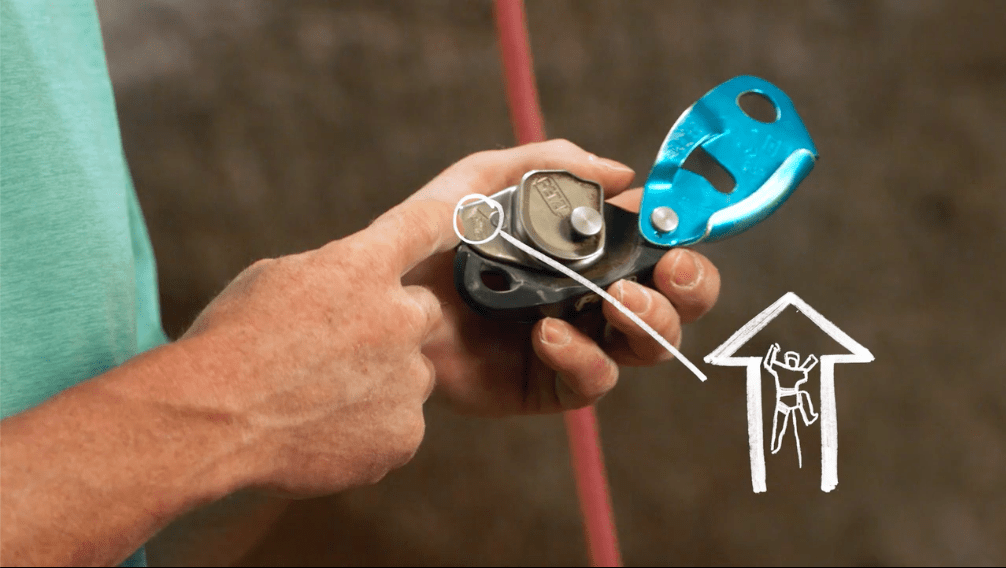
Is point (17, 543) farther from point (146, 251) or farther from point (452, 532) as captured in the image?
point (452, 532)

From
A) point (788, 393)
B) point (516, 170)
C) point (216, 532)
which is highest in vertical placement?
point (516, 170)

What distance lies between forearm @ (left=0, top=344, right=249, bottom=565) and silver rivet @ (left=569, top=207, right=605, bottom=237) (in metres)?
0.15

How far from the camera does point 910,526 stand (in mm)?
459

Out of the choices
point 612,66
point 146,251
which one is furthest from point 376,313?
point 612,66

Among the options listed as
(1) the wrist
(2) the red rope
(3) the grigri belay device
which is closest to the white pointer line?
(3) the grigri belay device

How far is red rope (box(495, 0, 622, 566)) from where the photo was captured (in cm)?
49

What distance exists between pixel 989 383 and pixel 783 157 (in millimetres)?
237

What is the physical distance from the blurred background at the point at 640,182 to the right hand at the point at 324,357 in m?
0.17

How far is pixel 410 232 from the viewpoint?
0.86 feet

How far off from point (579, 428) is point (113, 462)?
38 centimetres

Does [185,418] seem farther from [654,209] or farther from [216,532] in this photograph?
[216,532]

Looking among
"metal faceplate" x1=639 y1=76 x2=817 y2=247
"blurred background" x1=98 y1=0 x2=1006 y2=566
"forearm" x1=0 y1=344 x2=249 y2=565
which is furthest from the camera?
"blurred background" x1=98 y1=0 x2=1006 y2=566

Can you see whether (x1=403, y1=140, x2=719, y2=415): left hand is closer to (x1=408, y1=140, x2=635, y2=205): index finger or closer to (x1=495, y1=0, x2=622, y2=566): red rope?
(x1=408, y1=140, x2=635, y2=205): index finger

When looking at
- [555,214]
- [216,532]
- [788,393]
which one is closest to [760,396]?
[788,393]
